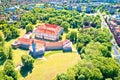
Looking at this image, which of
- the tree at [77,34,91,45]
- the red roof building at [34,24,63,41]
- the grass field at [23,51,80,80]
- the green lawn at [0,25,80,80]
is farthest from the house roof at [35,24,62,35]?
the grass field at [23,51,80,80]

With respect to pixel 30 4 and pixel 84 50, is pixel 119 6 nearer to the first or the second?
pixel 30 4

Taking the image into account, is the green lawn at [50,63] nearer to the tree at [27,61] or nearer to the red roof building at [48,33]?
the tree at [27,61]

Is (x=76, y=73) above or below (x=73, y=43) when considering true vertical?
above

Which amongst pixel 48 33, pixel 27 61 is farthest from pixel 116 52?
pixel 27 61

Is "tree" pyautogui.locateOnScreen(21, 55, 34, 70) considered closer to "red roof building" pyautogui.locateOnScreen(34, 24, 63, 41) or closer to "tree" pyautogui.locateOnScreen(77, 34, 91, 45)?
"tree" pyautogui.locateOnScreen(77, 34, 91, 45)

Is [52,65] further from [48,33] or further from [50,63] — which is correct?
[48,33]

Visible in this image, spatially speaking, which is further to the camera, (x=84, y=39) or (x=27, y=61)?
(x=84, y=39)

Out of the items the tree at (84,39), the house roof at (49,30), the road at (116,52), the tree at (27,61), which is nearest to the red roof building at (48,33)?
the house roof at (49,30)

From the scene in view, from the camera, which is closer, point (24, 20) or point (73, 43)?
point (73, 43)

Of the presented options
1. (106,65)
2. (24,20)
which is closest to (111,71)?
(106,65)
